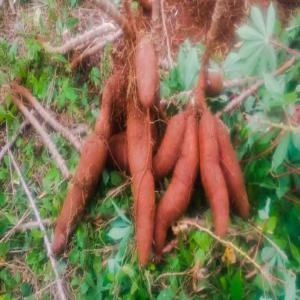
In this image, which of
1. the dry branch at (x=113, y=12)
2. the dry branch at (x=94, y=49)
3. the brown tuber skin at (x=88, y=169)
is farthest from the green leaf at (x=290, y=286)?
the dry branch at (x=94, y=49)

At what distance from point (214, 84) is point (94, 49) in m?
0.67

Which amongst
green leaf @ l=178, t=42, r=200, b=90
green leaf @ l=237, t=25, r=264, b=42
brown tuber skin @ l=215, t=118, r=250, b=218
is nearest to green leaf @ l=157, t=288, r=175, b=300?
brown tuber skin @ l=215, t=118, r=250, b=218

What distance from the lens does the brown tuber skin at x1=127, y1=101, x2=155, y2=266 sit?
153 centimetres

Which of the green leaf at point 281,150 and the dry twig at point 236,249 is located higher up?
the green leaf at point 281,150

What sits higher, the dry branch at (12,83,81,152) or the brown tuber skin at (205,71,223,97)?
the brown tuber skin at (205,71,223,97)

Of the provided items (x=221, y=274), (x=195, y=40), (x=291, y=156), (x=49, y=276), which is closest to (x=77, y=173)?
(x=49, y=276)

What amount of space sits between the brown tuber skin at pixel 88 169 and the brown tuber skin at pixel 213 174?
33 centimetres

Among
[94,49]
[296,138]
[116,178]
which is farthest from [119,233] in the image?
[94,49]

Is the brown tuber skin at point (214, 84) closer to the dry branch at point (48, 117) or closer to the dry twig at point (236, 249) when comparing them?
the dry twig at point (236, 249)

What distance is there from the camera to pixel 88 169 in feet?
5.57

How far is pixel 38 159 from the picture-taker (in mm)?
2150

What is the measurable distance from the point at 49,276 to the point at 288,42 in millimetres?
1145

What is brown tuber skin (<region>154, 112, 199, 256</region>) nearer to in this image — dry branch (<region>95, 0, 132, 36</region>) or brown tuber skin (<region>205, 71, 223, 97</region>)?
brown tuber skin (<region>205, 71, 223, 97</region>)

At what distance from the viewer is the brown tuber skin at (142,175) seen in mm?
1530
